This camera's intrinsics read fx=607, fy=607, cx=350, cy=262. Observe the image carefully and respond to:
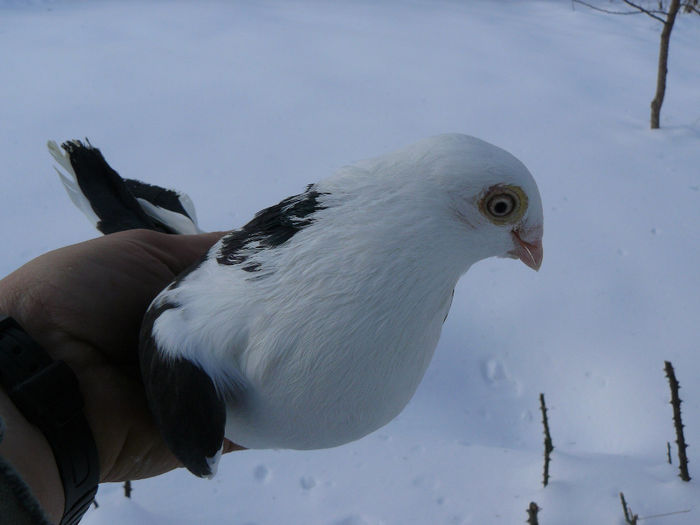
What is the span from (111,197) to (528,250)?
1.12m

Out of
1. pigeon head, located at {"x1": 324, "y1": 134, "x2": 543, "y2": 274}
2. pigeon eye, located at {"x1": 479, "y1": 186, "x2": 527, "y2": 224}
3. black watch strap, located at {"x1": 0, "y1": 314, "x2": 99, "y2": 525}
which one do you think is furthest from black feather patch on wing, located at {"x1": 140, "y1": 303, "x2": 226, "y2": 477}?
pigeon eye, located at {"x1": 479, "y1": 186, "x2": 527, "y2": 224}

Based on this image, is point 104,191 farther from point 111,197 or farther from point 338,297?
point 338,297

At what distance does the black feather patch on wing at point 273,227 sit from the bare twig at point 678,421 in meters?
1.17

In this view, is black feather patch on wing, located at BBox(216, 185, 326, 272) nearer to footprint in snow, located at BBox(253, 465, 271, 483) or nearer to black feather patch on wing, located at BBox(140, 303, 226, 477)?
black feather patch on wing, located at BBox(140, 303, 226, 477)

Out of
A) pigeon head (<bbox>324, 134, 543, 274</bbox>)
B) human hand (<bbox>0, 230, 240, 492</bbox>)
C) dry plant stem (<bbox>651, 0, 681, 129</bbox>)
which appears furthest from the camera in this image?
dry plant stem (<bbox>651, 0, 681, 129</bbox>)

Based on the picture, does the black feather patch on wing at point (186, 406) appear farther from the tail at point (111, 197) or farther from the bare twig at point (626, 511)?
the bare twig at point (626, 511)

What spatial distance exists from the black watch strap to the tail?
533 mm

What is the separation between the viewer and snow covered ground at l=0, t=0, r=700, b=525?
178 cm

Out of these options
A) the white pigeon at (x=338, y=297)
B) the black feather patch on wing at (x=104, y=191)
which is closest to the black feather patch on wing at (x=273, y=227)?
the white pigeon at (x=338, y=297)

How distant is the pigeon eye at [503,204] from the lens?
879 mm

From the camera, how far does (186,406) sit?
961 millimetres

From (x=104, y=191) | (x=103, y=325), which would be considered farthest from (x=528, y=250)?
(x=104, y=191)

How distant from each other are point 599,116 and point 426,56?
1146mm

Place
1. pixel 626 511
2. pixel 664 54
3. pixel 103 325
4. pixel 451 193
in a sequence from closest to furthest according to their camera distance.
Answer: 1. pixel 451 193
2. pixel 103 325
3. pixel 626 511
4. pixel 664 54
